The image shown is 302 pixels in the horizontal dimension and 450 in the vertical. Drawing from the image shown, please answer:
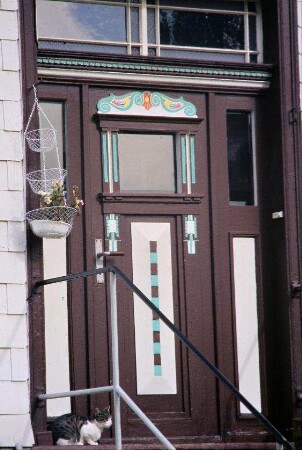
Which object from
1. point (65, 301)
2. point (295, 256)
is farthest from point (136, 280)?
point (295, 256)

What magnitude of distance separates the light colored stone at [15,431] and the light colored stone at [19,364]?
0.80 feet

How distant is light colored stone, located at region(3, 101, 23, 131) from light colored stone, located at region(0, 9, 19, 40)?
1.45 feet

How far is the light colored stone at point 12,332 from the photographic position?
7.68 m

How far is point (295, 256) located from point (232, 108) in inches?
46.6

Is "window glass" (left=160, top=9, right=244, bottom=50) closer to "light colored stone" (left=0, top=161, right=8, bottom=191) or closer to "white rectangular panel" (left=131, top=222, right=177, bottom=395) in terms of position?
"white rectangular panel" (left=131, top=222, right=177, bottom=395)

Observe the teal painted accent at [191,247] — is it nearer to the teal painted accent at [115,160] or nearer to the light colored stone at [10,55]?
the teal painted accent at [115,160]

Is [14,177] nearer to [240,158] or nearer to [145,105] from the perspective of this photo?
[145,105]

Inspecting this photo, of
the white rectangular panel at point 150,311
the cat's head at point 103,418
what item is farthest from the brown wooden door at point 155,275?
the cat's head at point 103,418

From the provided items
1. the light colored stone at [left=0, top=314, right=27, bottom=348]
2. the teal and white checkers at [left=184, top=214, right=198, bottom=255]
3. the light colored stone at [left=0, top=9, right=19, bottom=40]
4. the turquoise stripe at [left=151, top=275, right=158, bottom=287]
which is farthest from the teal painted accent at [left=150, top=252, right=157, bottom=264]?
the light colored stone at [left=0, top=9, right=19, bottom=40]

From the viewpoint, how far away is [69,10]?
8648 millimetres

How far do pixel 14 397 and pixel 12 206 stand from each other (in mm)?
1215

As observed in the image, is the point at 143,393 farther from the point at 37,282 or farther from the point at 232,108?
the point at 232,108

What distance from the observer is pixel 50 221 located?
7.73m

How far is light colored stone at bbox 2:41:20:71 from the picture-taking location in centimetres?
791
